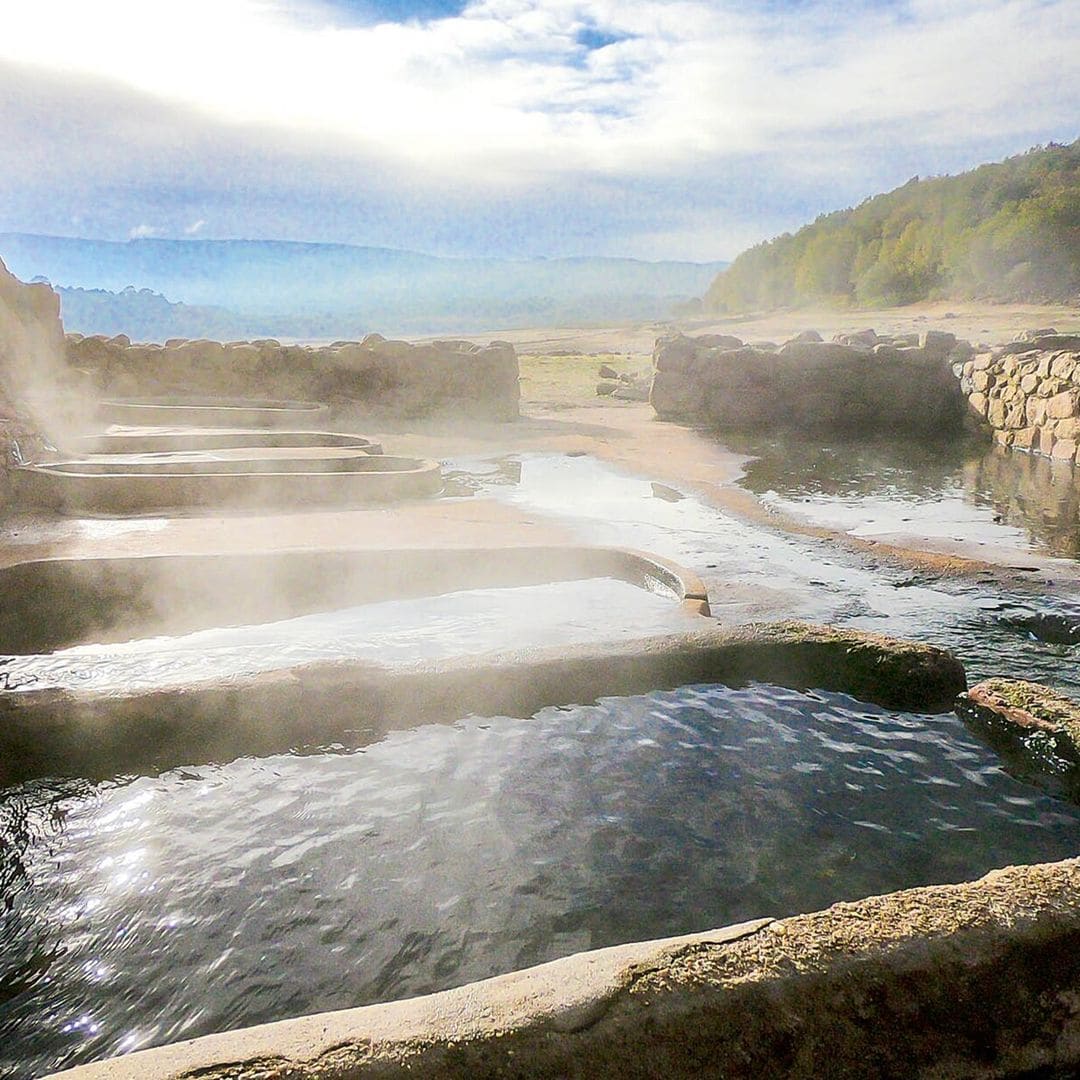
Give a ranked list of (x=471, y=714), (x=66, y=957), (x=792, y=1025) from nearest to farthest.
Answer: (x=792, y=1025) → (x=66, y=957) → (x=471, y=714)

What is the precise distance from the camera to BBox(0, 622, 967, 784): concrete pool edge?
13.8 feet

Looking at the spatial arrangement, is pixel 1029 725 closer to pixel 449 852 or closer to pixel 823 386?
pixel 449 852

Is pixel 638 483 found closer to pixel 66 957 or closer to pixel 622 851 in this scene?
pixel 622 851

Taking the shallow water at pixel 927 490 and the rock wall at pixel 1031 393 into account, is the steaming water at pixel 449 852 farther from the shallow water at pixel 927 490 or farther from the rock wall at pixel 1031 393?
the rock wall at pixel 1031 393

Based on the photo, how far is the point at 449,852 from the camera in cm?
356

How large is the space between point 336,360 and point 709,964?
2004cm

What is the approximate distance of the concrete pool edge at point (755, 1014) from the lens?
6.44 ft

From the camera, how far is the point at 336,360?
2081cm

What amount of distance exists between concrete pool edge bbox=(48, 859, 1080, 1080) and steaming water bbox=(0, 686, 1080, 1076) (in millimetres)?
797

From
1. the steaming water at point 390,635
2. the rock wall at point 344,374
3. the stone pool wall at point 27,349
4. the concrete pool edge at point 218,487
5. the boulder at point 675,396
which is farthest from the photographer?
the boulder at point 675,396

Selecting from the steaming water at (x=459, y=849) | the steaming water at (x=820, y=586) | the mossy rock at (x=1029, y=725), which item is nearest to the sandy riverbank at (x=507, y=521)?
the steaming water at (x=820, y=586)

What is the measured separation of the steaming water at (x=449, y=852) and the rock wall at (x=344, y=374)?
55.2 ft

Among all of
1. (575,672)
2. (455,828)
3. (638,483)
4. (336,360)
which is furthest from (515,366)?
(455,828)

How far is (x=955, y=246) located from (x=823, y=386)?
3230cm
